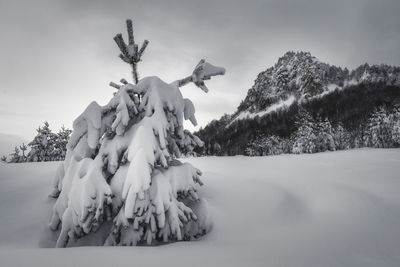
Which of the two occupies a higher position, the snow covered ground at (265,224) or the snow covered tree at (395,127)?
the snow covered tree at (395,127)

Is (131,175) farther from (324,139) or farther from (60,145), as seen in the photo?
(324,139)

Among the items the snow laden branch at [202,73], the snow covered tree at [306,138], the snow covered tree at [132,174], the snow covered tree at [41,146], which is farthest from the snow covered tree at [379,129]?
the snow covered tree at [41,146]

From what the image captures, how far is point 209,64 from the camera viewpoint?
527cm

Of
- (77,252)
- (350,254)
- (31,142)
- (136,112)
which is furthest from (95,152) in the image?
(31,142)

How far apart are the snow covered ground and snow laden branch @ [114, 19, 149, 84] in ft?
13.0

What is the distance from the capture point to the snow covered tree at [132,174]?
13.3 ft

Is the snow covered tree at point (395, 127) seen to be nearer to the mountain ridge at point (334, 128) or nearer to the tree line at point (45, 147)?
the mountain ridge at point (334, 128)

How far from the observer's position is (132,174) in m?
3.94

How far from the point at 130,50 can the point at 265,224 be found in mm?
5120

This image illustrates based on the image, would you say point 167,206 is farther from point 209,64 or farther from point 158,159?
point 209,64

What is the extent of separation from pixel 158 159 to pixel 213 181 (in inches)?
128

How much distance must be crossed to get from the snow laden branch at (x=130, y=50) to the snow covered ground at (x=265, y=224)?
3.96 m

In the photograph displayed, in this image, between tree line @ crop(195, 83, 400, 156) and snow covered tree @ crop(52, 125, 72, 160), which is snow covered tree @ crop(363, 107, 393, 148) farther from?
snow covered tree @ crop(52, 125, 72, 160)

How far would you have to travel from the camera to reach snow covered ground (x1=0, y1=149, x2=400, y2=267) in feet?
10.5
